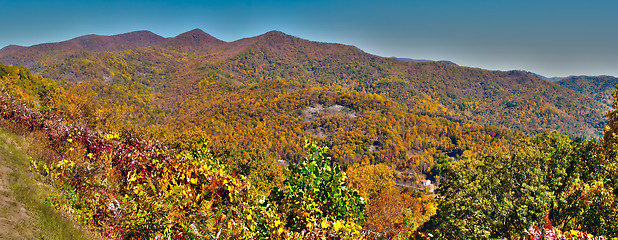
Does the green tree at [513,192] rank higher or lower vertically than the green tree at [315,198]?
lower

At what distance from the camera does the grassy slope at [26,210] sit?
7.17m

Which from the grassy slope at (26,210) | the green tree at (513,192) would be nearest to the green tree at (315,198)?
the grassy slope at (26,210)

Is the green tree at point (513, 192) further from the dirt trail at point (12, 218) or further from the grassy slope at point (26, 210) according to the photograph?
the dirt trail at point (12, 218)

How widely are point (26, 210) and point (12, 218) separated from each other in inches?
38.0

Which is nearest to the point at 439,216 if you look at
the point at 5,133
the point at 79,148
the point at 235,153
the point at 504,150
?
the point at 504,150

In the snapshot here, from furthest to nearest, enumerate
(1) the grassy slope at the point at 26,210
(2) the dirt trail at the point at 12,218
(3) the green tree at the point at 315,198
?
(1) the grassy slope at the point at 26,210 < (2) the dirt trail at the point at 12,218 < (3) the green tree at the point at 315,198

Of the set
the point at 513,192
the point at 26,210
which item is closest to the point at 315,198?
the point at 26,210

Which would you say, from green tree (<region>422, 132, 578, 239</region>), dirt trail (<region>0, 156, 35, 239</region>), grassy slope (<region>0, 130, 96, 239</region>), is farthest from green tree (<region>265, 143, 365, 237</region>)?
green tree (<region>422, 132, 578, 239</region>)

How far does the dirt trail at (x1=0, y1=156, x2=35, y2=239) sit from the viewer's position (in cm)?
681

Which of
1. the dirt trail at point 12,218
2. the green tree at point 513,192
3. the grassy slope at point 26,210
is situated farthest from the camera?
the green tree at point 513,192

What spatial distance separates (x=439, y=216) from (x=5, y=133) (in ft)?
93.5

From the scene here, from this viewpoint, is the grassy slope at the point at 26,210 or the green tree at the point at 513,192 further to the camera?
the green tree at the point at 513,192

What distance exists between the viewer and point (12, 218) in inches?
293

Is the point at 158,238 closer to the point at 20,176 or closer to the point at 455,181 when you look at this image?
the point at 20,176
